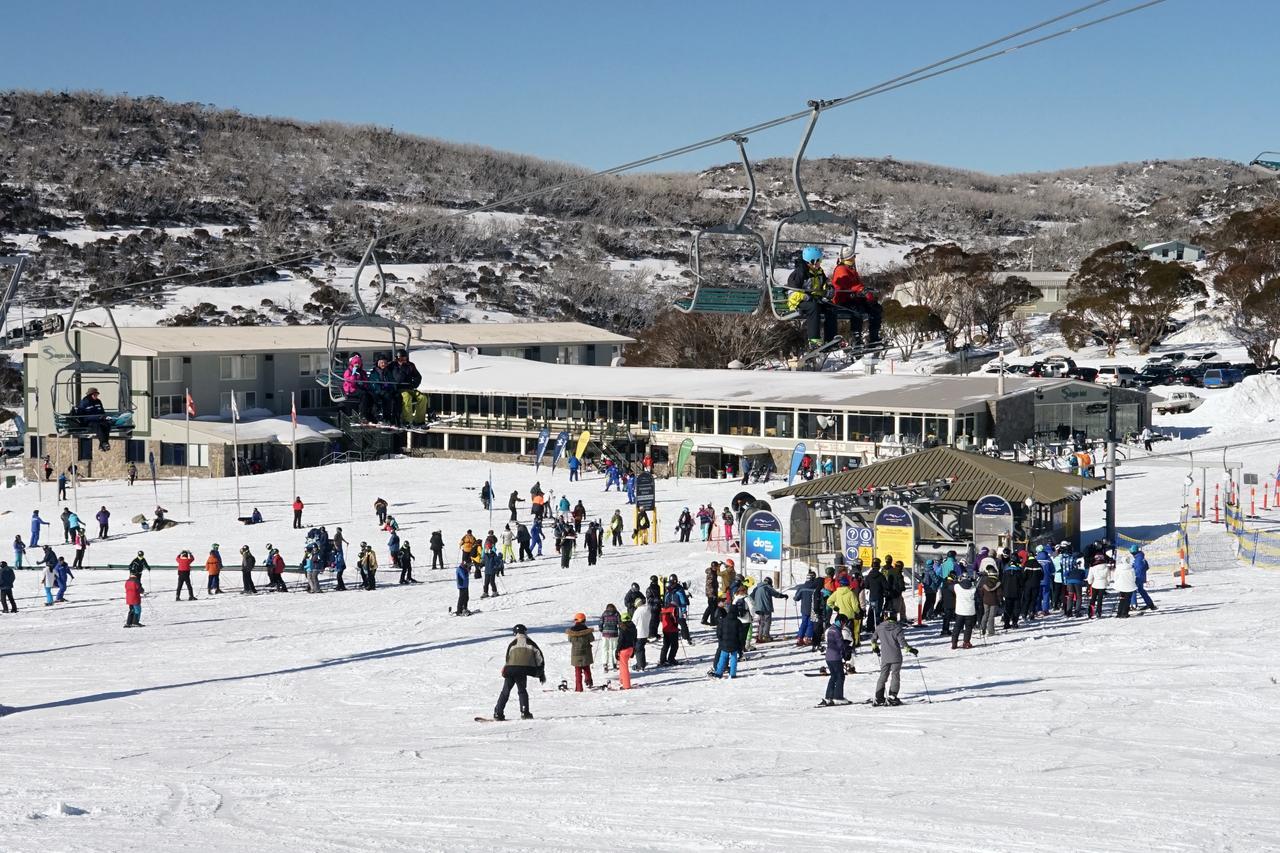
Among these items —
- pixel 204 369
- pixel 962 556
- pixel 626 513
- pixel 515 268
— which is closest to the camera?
pixel 962 556

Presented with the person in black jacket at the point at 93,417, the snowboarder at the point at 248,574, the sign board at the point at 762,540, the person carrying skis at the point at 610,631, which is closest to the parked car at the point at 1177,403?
the snowboarder at the point at 248,574

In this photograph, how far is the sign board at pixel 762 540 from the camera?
20.7 m

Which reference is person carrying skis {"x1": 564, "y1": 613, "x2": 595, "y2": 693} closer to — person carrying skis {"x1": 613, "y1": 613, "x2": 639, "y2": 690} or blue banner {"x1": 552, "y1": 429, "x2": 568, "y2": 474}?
person carrying skis {"x1": 613, "y1": 613, "x2": 639, "y2": 690}

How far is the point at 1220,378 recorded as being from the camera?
6091cm

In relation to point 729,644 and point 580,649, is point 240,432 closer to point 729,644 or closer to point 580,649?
point 580,649

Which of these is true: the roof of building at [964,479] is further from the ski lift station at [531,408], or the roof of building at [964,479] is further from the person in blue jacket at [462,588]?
the ski lift station at [531,408]

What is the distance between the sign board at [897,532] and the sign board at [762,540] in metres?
1.88

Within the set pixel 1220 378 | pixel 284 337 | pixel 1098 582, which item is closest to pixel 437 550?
pixel 1098 582

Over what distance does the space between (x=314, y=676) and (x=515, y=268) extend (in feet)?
370

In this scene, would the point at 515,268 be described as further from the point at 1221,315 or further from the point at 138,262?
the point at 1221,315

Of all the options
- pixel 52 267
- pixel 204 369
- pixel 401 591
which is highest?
pixel 52 267

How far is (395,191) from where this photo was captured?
176 meters

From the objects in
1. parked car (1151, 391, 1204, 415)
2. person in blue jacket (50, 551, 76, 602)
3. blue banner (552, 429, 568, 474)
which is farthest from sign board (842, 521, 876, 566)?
parked car (1151, 391, 1204, 415)

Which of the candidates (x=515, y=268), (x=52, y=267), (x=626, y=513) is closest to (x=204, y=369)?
(x=626, y=513)
